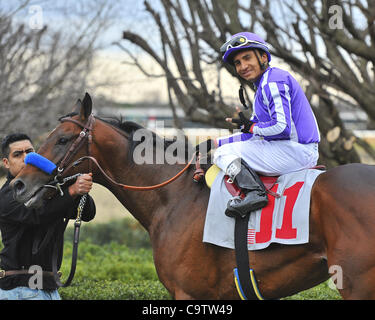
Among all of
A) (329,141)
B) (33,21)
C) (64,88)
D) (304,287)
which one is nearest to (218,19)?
(329,141)

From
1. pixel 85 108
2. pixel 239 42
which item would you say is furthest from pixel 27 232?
pixel 239 42

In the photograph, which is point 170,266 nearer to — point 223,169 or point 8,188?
point 223,169

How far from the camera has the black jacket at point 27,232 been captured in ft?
12.0

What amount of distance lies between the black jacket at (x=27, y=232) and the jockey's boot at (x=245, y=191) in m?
1.21

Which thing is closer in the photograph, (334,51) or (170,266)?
(170,266)

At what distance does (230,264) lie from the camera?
3.34 m

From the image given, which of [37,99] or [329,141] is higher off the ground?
[37,99]

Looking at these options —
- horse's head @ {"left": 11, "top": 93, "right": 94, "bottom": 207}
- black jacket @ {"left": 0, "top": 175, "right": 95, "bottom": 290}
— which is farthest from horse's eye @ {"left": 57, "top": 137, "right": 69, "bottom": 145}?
black jacket @ {"left": 0, "top": 175, "right": 95, "bottom": 290}

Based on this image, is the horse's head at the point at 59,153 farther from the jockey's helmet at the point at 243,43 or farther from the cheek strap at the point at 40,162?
the jockey's helmet at the point at 243,43

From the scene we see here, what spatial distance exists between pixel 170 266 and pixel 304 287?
0.91m

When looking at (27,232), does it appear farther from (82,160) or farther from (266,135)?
(266,135)
